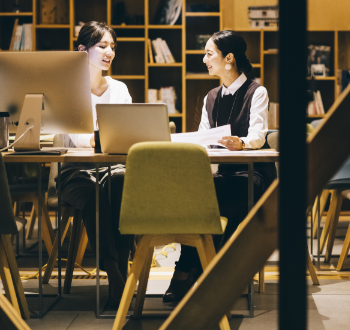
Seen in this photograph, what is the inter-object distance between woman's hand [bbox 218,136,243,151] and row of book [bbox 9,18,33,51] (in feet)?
10.4

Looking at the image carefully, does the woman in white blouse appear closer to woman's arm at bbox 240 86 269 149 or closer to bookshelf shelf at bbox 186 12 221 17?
woman's arm at bbox 240 86 269 149

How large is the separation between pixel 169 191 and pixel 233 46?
4.12 ft

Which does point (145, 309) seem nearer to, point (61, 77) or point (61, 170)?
point (61, 170)

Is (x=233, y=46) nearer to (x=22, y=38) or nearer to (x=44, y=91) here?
(x=44, y=91)

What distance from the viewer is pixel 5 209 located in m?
1.74

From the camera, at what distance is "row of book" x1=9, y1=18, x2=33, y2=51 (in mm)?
4527

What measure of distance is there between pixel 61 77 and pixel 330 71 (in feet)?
11.2

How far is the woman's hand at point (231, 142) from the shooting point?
2.01 metres

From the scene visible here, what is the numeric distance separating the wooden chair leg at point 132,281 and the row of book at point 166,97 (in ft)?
9.80

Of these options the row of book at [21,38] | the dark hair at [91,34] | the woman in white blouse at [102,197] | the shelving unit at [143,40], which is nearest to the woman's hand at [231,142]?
the woman in white blouse at [102,197]

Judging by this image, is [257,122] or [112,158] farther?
[257,122]

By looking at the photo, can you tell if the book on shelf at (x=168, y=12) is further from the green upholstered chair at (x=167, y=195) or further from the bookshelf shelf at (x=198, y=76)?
the green upholstered chair at (x=167, y=195)

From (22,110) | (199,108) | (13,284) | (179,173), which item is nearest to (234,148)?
(179,173)

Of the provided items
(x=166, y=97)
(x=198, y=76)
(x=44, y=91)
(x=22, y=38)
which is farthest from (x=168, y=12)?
(x=44, y=91)
